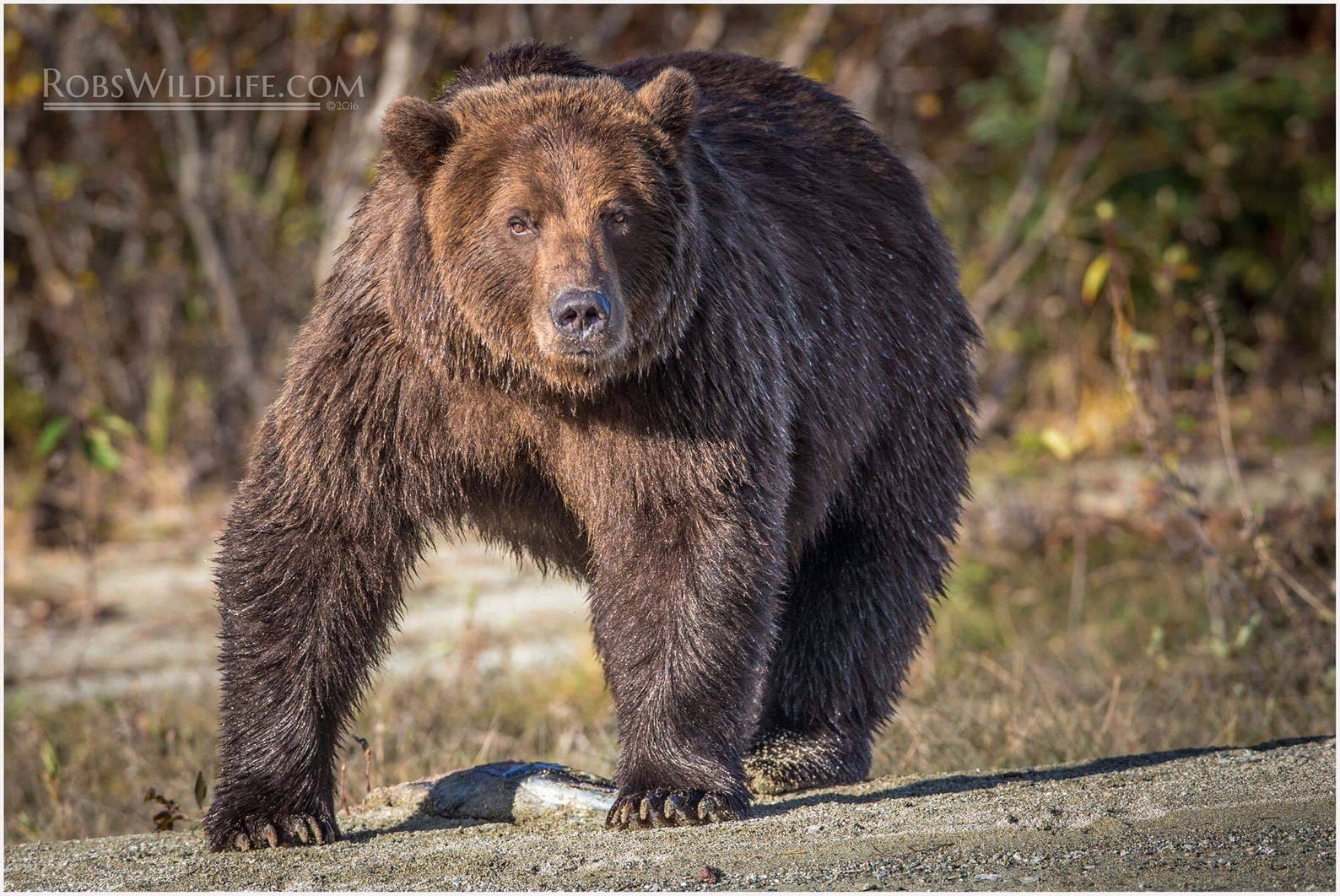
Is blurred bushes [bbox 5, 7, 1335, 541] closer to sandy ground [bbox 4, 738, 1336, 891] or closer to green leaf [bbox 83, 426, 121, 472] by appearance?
green leaf [bbox 83, 426, 121, 472]

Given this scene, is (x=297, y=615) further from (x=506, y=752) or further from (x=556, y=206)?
(x=506, y=752)

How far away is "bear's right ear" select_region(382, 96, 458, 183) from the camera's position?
4.49 metres

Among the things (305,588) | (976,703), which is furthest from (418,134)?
(976,703)

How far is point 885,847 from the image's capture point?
4.18m

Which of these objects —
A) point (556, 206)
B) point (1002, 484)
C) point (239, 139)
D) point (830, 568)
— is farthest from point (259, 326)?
point (556, 206)

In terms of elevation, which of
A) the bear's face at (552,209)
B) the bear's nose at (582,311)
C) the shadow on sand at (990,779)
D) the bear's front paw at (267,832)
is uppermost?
the bear's face at (552,209)

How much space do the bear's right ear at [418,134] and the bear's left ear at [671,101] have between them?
1.80 feet

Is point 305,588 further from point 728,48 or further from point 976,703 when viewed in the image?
point 728,48

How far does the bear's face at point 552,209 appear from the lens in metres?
4.40

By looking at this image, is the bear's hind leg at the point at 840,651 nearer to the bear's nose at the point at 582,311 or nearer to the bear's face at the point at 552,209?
the bear's face at the point at 552,209

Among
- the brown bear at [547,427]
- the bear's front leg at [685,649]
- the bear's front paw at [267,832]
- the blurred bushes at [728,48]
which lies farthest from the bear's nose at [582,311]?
the blurred bushes at [728,48]

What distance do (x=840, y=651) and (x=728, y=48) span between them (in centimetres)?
785

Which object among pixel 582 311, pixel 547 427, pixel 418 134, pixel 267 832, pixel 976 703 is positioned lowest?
pixel 976 703

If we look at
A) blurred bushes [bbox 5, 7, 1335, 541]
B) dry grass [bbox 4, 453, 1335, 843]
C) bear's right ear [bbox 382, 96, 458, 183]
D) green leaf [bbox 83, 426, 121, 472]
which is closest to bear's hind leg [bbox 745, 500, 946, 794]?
dry grass [bbox 4, 453, 1335, 843]
